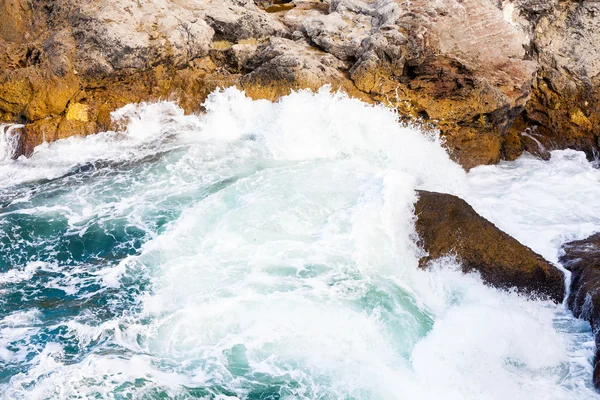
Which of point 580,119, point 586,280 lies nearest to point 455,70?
point 580,119

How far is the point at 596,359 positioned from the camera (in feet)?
19.4

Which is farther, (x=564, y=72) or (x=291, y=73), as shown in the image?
(x=564, y=72)

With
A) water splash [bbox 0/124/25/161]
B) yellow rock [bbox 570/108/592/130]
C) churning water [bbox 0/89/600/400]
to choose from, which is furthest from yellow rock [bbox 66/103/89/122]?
yellow rock [bbox 570/108/592/130]

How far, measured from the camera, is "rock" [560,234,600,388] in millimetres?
6367

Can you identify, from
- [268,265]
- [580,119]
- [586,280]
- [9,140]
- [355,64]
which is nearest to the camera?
[586,280]

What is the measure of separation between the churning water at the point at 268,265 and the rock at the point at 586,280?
0.18m

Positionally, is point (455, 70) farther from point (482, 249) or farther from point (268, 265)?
point (268, 265)

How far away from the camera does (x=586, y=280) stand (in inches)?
270

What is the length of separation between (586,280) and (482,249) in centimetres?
130

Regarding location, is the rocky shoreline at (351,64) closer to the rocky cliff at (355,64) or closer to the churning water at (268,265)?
the rocky cliff at (355,64)

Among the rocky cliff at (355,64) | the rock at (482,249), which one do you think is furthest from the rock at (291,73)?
the rock at (482,249)

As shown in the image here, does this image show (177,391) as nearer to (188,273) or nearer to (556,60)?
(188,273)

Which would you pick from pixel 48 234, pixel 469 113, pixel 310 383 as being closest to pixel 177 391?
pixel 310 383

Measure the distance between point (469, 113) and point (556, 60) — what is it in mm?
2800
